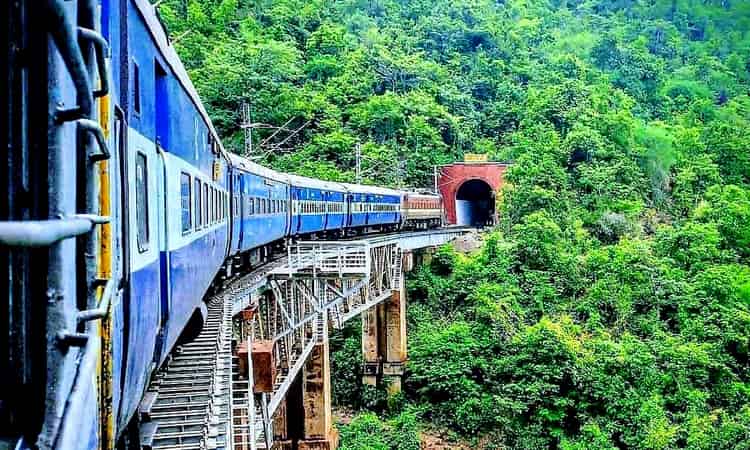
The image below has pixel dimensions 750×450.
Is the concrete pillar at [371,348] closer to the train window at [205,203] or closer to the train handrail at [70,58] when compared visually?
the train window at [205,203]

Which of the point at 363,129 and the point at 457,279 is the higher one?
the point at 363,129

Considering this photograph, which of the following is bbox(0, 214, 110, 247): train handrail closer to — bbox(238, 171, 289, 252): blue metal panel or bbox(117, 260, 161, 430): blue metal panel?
bbox(117, 260, 161, 430): blue metal panel

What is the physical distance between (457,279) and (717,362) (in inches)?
410

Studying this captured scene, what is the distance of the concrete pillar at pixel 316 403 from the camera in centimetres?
1678

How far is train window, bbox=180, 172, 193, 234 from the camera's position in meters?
5.47

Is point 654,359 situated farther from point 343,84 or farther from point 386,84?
point 386,84

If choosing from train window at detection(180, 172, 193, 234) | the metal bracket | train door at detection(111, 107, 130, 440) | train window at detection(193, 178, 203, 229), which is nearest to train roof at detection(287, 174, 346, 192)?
A: train window at detection(193, 178, 203, 229)

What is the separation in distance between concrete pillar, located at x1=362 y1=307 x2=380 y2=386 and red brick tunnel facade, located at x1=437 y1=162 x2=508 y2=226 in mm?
14960

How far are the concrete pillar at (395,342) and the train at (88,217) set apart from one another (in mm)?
19700

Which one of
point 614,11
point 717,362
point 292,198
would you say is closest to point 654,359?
point 717,362

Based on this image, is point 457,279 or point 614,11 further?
point 614,11

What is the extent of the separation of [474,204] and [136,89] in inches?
1867

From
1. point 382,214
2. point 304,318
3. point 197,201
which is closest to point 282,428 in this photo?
point 304,318

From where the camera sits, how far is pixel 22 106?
1.40m
